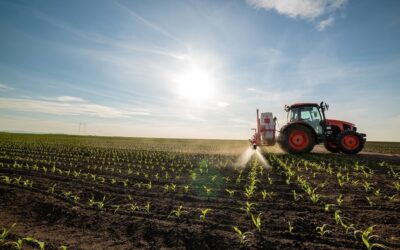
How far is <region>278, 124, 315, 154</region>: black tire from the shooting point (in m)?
14.8

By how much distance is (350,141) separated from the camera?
14.8 m

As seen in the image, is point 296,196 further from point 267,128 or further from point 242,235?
point 267,128

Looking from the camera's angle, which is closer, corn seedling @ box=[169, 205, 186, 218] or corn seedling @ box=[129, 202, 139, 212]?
corn seedling @ box=[169, 205, 186, 218]

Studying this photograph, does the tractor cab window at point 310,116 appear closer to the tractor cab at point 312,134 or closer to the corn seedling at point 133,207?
the tractor cab at point 312,134

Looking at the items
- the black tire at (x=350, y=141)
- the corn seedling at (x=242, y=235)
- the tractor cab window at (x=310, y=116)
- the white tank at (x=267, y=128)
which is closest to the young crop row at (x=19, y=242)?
the corn seedling at (x=242, y=235)

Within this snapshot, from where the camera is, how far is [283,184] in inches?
319

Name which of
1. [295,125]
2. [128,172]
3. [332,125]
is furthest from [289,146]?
[128,172]

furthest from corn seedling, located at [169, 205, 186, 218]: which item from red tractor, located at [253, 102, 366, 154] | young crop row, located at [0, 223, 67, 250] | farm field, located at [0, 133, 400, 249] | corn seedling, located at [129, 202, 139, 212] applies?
red tractor, located at [253, 102, 366, 154]

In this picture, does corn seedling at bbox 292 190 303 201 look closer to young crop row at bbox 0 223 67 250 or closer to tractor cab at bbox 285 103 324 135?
young crop row at bbox 0 223 67 250

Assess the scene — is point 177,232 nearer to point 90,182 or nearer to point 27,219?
point 27,219

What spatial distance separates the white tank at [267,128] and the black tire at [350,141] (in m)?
3.70

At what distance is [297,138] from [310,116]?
1.70 meters

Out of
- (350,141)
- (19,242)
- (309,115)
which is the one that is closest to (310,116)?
(309,115)

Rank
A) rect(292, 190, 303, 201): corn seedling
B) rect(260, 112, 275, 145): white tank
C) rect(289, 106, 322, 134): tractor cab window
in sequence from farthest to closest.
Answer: rect(260, 112, 275, 145): white tank, rect(289, 106, 322, 134): tractor cab window, rect(292, 190, 303, 201): corn seedling
